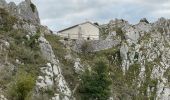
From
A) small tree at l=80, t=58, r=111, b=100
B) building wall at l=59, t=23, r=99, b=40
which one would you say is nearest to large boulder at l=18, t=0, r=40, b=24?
building wall at l=59, t=23, r=99, b=40

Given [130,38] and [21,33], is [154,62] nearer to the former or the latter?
[130,38]

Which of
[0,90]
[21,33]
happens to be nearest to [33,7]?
[21,33]

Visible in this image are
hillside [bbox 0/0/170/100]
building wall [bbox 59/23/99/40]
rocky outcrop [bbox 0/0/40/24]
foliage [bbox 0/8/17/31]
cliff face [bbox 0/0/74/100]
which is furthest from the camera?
building wall [bbox 59/23/99/40]

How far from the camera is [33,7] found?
98.8m

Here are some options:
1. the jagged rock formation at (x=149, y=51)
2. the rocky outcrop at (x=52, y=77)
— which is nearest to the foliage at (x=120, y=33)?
the jagged rock formation at (x=149, y=51)

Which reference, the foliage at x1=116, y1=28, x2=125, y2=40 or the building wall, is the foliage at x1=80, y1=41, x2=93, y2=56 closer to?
the building wall

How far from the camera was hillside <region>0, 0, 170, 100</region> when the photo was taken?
2766 inches

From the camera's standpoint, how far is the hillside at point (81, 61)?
70.2 meters

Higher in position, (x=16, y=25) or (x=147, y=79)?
(x=16, y=25)

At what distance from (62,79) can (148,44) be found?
31.0 m

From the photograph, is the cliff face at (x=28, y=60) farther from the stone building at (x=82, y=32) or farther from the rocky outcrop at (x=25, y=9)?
the stone building at (x=82, y=32)

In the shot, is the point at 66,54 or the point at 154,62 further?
the point at 154,62

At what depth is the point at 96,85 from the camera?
7644 cm

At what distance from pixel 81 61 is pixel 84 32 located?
20.2 meters
